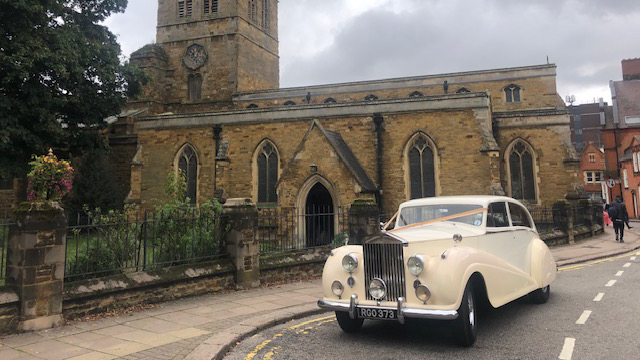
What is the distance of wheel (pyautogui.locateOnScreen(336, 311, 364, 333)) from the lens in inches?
221

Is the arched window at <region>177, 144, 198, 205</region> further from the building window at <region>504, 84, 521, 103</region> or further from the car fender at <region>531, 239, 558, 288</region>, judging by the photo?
the building window at <region>504, 84, 521, 103</region>

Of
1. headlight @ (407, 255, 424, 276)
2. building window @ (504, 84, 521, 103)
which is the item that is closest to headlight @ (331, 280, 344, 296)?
headlight @ (407, 255, 424, 276)

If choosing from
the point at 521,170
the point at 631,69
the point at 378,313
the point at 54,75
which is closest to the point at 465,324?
the point at 378,313

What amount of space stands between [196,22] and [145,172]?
19.2 m

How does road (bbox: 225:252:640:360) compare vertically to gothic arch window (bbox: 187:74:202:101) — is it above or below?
below

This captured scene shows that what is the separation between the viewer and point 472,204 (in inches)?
249

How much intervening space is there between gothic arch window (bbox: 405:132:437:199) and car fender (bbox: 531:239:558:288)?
464 inches

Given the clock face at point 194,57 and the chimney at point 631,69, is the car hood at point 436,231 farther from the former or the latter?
the chimney at point 631,69

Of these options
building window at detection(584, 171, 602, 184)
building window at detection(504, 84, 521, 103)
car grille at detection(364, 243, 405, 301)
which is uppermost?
building window at detection(504, 84, 521, 103)

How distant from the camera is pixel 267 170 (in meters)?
20.8

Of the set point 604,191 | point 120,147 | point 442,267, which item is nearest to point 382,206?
point 442,267

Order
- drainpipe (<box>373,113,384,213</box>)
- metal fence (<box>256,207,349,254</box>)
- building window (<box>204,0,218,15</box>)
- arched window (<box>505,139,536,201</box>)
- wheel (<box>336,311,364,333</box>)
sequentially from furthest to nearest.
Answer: building window (<box>204,0,218,15</box>), arched window (<box>505,139,536,201</box>), drainpipe (<box>373,113,384,213</box>), metal fence (<box>256,207,349,254</box>), wheel (<box>336,311,364,333</box>)

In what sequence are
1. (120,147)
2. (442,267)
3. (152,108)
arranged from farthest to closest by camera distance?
(152,108), (120,147), (442,267)

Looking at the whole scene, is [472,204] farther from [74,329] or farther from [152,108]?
[152,108]
